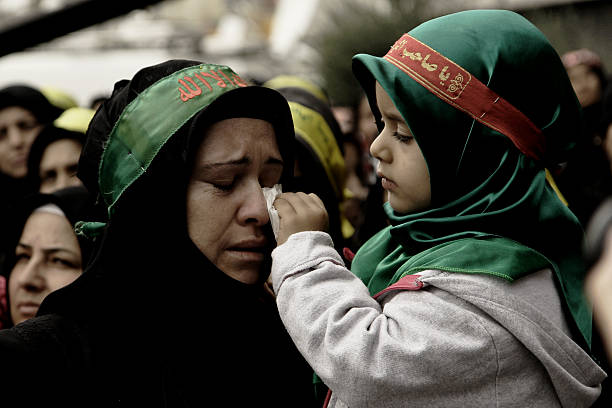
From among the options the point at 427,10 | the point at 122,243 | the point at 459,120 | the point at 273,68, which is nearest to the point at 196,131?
the point at 122,243

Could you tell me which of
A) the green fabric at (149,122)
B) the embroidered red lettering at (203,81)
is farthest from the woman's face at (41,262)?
the embroidered red lettering at (203,81)

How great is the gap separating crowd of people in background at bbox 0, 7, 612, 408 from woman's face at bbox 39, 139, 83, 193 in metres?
1.99

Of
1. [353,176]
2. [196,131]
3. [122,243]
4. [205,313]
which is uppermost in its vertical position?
[196,131]

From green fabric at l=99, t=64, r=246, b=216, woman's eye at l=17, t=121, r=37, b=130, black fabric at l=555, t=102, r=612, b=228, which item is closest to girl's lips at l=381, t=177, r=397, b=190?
green fabric at l=99, t=64, r=246, b=216

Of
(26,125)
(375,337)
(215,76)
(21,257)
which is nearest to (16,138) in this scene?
(26,125)

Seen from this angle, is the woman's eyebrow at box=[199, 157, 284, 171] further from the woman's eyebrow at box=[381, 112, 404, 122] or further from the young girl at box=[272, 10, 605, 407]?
the woman's eyebrow at box=[381, 112, 404, 122]

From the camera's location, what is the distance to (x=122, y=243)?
1991mm

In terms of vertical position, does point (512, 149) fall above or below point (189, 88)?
below

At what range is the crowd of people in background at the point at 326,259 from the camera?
67.7 inches

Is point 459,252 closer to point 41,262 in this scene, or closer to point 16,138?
point 41,262

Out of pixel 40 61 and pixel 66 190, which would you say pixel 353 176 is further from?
pixel 40 61

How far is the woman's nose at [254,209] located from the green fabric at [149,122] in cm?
28

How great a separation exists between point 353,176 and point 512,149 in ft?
13.0

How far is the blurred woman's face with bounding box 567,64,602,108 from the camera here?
5.21m
